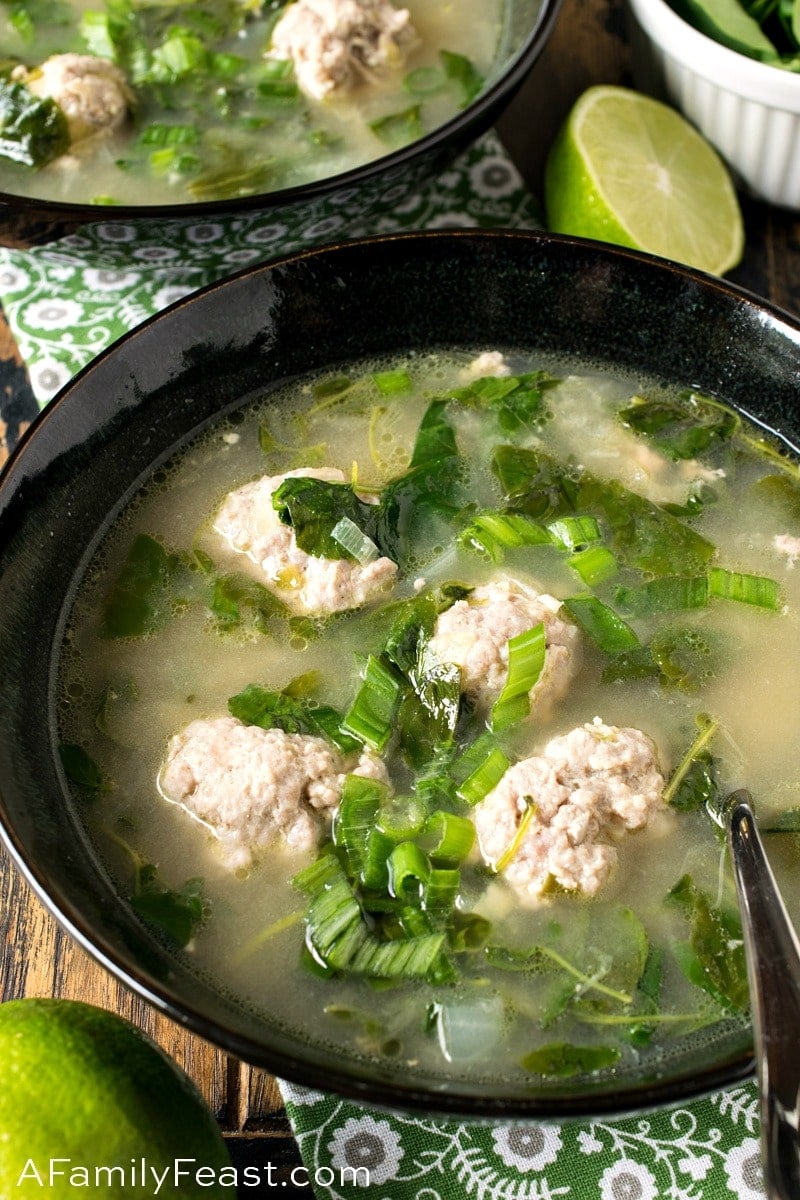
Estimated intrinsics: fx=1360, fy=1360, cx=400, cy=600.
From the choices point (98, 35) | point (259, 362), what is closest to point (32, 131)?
point (98, 35)

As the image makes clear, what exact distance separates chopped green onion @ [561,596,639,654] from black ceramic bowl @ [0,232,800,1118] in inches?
28.5

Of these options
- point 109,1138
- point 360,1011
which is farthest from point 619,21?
point 109,1138

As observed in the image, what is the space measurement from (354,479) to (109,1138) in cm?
157

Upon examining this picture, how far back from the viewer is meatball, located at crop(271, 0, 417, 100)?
4.12 meters

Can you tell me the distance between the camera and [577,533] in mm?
3094

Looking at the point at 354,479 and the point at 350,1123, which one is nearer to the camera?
the point at 350,1123

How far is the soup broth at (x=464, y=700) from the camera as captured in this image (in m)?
2.51

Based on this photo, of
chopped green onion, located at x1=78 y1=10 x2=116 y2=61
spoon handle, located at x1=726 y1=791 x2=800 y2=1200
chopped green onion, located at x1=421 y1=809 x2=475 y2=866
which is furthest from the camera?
chopped green onion, located at x1=78 y1=10 x2=116 y2=61

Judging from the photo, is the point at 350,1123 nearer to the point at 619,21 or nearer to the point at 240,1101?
the point at 240,1101

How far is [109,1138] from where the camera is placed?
7.35ft

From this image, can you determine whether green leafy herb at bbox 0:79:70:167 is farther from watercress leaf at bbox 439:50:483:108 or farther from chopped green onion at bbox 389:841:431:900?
chopped green onion at bbox 389:841:431:900

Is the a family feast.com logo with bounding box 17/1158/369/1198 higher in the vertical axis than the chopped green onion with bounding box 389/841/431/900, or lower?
lower

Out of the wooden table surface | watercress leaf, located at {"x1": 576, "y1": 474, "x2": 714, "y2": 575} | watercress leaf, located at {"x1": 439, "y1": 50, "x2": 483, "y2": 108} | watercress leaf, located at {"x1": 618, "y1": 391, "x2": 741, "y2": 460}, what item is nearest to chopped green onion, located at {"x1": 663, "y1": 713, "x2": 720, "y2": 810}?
watercress leaf, located at {"x1": 576, "y1": 474, "x2": 714, "y2": 575}

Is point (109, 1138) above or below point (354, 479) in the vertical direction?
below
